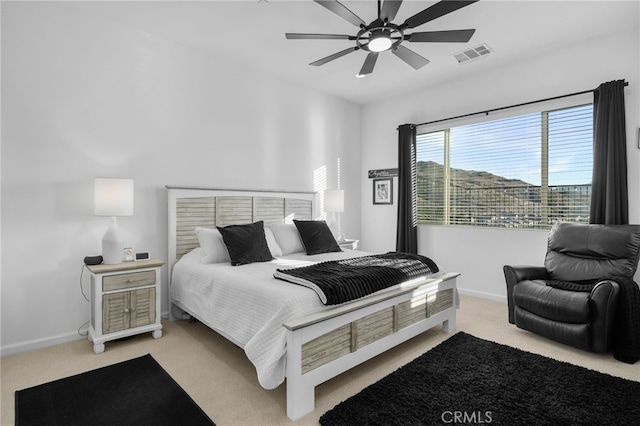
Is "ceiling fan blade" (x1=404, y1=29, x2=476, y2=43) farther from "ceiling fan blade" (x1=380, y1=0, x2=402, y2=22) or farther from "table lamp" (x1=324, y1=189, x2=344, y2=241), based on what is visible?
"table lamp" (x1=324, y1=189, x2=344, y2=241)

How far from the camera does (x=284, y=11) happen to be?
3084mm

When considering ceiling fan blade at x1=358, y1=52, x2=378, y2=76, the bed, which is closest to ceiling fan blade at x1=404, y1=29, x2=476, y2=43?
ceiling fan blade at x1=358, y1=52, x2=378, y2=76

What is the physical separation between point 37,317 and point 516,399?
3791 millimetres

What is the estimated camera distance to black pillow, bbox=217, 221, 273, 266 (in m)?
3.25

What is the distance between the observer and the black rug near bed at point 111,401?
6.38 ft

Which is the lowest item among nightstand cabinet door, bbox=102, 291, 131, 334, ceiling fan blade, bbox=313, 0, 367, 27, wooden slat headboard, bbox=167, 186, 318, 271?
nightstand cabinet door, bbox=102, 291, 131, 334

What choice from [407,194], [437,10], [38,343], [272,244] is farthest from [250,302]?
[407,194]

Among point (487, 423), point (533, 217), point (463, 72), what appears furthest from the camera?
point (463, 72)

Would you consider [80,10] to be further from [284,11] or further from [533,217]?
[533,217]

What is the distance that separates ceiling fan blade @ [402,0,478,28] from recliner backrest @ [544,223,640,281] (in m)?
2.47

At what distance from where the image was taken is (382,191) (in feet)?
18.7

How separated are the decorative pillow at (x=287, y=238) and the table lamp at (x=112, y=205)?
1.56 metres

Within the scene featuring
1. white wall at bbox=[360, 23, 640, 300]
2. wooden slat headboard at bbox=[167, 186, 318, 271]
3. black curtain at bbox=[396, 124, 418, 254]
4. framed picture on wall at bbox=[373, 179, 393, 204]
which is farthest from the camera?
framed picture on wall at bbox=[373, 179, 393, 204]

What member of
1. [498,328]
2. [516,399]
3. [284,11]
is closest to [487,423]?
[516,399]
